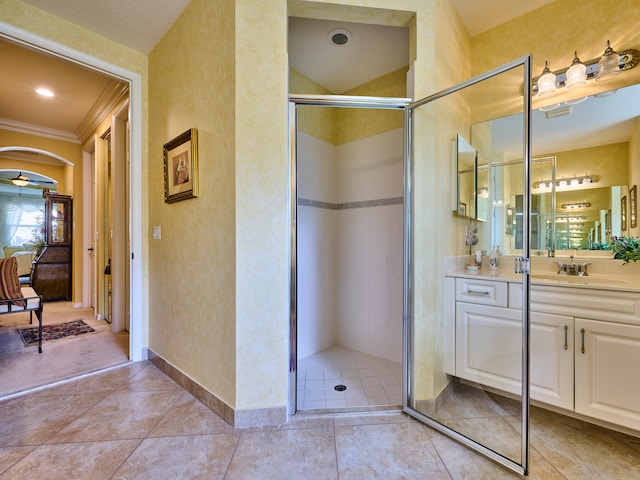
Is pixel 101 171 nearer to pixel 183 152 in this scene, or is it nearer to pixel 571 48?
pixel 183 152

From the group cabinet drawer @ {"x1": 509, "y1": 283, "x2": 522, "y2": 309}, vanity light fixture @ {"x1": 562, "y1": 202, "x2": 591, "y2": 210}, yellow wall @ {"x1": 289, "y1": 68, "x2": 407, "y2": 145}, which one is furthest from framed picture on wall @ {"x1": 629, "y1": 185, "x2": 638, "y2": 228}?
yellow wall @ {"x1": 289, "y1": 68, "x2": 407, "y2": 145}

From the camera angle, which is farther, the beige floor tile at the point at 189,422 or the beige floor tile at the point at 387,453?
the beige floor tile at the point at 189,422

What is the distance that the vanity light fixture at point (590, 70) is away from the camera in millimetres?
1734

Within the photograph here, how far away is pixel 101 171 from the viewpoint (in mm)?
3725

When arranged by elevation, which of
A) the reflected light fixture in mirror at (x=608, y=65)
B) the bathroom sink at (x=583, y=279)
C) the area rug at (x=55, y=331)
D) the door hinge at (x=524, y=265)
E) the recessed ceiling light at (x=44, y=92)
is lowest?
the area rug at (x=55, y=331)

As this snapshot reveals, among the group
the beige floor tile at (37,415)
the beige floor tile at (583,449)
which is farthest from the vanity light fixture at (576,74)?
the beige floor tile at (37,415)

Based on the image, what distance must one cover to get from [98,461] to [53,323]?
321 cm

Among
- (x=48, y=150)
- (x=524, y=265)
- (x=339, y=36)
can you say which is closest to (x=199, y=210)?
(x=339, y=36)

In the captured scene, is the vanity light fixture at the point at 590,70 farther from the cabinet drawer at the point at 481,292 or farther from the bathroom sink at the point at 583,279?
the cabinet drawer at the point at 481,292

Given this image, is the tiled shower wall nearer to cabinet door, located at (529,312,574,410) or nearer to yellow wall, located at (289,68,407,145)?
yellow wall, located at (289,68,407,145)

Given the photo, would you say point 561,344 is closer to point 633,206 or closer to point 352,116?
point 633,206

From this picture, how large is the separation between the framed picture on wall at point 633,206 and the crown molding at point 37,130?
6.51m

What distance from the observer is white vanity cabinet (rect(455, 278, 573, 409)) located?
158cm

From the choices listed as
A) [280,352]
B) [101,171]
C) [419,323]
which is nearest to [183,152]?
[280,352]
